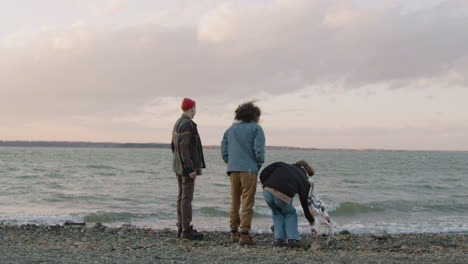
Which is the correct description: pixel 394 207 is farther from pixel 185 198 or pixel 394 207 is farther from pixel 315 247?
pixel 185 198

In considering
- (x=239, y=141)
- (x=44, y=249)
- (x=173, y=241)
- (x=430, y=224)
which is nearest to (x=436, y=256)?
(x=239, y=141)

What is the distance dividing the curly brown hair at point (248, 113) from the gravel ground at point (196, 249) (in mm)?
1699

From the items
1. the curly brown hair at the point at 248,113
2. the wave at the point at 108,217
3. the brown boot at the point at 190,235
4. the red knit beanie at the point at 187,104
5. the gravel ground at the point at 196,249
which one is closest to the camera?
the gravel ground at the point at 196,249

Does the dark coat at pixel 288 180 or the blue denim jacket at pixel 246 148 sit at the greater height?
the blue denim jacket at pixel 246 148

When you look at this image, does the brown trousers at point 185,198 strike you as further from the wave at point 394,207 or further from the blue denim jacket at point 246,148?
the wave at point 394,207

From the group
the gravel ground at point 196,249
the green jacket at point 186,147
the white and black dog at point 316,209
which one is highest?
the green jacket at point 186,147

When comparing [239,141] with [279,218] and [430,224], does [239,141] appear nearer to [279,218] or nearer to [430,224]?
[279,218]

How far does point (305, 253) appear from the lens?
532 cm

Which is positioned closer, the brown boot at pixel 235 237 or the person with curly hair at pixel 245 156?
the person with curly hair at pixel 245 156

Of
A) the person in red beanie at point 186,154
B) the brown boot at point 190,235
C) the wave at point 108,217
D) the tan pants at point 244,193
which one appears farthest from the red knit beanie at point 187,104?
the wave at point 108,217

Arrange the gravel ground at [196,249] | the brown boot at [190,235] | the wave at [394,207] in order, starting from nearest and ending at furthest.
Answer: the gravel ground at [196,249] < the brown boot at [190,235] < the wave at [394,207]

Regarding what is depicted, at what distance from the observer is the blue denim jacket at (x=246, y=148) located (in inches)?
228

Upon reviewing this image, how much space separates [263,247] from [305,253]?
688 millimetres

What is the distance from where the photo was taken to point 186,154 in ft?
20.0
